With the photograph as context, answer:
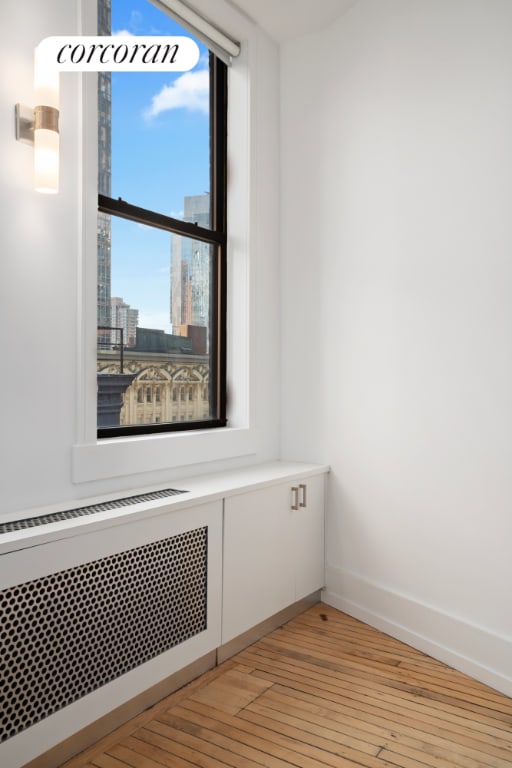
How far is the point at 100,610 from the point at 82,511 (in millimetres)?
317

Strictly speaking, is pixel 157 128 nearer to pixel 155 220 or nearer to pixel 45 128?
pixel 155 220

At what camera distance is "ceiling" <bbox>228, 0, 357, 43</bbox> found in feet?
9.22

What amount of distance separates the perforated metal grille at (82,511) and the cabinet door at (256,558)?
285 millimetres

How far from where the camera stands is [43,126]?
1851mm

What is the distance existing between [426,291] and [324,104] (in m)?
1.20

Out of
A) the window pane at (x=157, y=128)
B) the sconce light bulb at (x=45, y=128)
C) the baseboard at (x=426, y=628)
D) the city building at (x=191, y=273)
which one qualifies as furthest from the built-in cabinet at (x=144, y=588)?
the window pane at (x=157, y=128)

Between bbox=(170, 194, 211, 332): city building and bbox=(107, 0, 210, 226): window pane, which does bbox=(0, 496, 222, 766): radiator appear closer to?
bbox=(170, 194, 211, 332): city building

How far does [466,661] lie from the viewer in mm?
2285

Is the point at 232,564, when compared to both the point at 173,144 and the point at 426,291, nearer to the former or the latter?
the point at 426,291

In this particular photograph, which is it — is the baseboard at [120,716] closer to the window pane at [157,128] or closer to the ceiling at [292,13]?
the window pane at [157,128]

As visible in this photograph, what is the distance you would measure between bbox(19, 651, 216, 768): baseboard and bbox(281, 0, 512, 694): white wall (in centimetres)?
94

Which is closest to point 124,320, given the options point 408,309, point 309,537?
point 408,309

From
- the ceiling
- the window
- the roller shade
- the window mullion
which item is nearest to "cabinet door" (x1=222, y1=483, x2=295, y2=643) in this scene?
the window

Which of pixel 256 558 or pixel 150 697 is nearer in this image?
pixel 150 697
